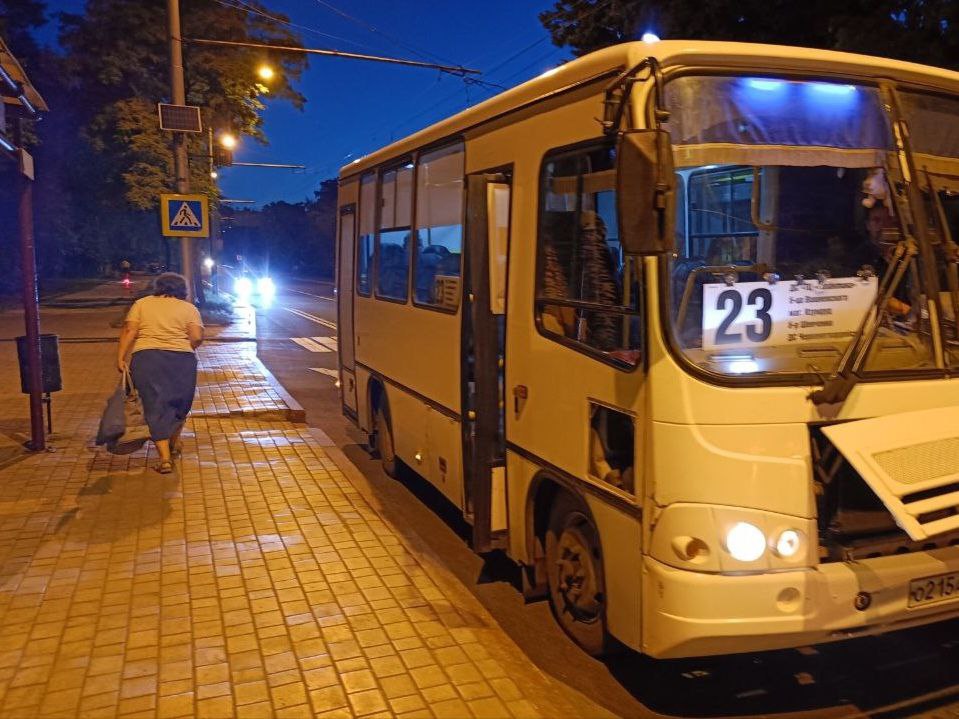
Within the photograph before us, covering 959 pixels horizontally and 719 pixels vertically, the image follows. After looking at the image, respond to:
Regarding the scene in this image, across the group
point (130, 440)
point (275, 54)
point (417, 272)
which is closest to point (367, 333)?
point (417, 272)

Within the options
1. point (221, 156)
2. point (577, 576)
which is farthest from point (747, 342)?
point (221, 156)

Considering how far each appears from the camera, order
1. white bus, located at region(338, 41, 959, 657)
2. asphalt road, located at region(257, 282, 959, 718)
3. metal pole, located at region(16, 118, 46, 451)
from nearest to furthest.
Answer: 1. white bus, located at region(338, 41, 959, 657)
2. asphalt road, located at region(257, 282, 959, 718)
3. metal pole, located at region(16, 118, 46, 451)

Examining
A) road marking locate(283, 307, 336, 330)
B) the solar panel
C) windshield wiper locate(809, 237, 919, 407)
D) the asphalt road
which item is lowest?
the asphalt road

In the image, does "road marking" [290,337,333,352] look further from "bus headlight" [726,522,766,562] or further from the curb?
"bus headlight" [726,522,766,562]

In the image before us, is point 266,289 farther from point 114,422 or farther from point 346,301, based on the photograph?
point 114,422

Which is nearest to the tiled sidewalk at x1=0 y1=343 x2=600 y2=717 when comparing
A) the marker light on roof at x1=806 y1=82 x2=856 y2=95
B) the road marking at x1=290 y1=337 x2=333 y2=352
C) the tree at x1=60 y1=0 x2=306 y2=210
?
the marker light on roof at x1=806 y1=82 x2=856 y2=95

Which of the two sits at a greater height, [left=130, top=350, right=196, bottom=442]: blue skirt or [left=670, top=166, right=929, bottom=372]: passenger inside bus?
[left=670, top=166, right=929, bottom=372]: passenger inside bus

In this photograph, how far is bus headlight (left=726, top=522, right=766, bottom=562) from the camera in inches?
127

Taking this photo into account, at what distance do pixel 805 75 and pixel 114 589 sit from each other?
4675mm

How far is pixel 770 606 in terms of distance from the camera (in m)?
3.24

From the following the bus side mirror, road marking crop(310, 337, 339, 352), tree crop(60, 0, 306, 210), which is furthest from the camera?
tree crop(60, 0, 306, 210)

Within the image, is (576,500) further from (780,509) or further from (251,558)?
(251,558)

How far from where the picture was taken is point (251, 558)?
5.27m

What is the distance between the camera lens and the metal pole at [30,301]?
293 inches
